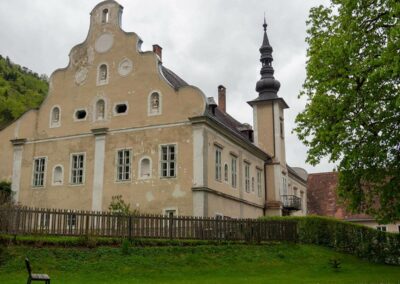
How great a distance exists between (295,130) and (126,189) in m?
13.1

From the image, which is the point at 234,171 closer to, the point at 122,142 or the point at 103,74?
the point at 122,142

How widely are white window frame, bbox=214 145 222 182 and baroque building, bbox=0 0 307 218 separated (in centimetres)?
6

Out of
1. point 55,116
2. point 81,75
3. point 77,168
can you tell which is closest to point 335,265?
point 77,168

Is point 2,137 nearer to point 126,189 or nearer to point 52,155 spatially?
point 52,155

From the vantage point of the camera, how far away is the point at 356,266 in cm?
2261

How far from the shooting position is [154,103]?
3058 cm

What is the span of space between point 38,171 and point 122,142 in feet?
22.0

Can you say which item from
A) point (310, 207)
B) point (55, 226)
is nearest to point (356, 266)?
point (55, 226)

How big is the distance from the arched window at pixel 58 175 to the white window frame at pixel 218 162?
9.90 meters

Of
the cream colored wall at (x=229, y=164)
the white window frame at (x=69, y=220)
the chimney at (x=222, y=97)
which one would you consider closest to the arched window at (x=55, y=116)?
the cream colored wall at (x=229, y=164)

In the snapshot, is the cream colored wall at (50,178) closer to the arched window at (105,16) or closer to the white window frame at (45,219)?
the arched window at (105,16)

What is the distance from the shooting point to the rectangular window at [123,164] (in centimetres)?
3034

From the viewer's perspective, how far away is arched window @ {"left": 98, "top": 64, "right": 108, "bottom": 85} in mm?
32500

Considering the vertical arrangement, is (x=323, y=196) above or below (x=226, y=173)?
above
